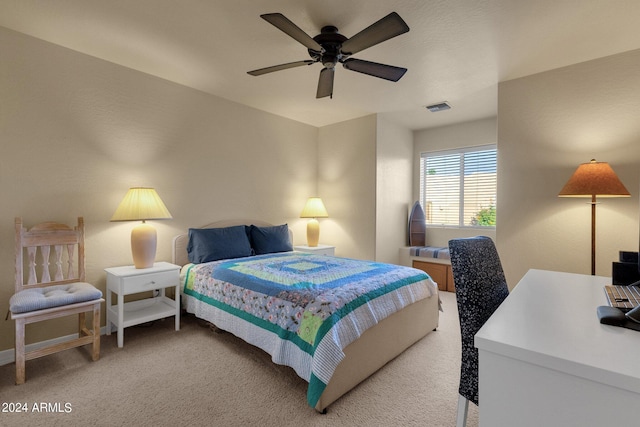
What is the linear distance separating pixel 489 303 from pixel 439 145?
13.6ft

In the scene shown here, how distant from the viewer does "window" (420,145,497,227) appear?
4.48 metres

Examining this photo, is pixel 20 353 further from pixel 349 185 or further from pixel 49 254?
pixel 349 185

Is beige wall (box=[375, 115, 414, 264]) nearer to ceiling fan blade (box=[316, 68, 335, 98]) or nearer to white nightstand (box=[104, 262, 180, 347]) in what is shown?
ceiling fan blade (box=[316, 68, 335, 98])

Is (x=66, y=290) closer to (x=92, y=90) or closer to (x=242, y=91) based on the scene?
(x=92, y=90)

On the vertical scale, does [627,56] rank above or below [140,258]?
above

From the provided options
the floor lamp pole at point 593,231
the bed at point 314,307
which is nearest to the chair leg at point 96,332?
the bed at point 314,307

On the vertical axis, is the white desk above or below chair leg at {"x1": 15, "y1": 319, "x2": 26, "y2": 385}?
above

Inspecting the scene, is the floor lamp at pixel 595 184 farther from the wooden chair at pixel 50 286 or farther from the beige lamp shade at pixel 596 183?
the wooden chair at pixel 50 286

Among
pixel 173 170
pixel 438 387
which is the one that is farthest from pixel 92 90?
pixel 438 387

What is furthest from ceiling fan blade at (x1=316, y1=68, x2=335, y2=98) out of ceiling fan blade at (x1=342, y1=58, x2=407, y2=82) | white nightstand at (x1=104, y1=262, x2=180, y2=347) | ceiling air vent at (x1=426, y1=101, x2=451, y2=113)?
white nightstand at (x1=104, y1=262, x2=180, y2=347)

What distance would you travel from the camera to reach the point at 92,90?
273cm

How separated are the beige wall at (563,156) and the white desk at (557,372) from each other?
252cm

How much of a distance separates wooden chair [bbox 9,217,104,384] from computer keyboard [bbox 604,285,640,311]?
3055mm

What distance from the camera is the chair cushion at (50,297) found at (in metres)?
1.99
